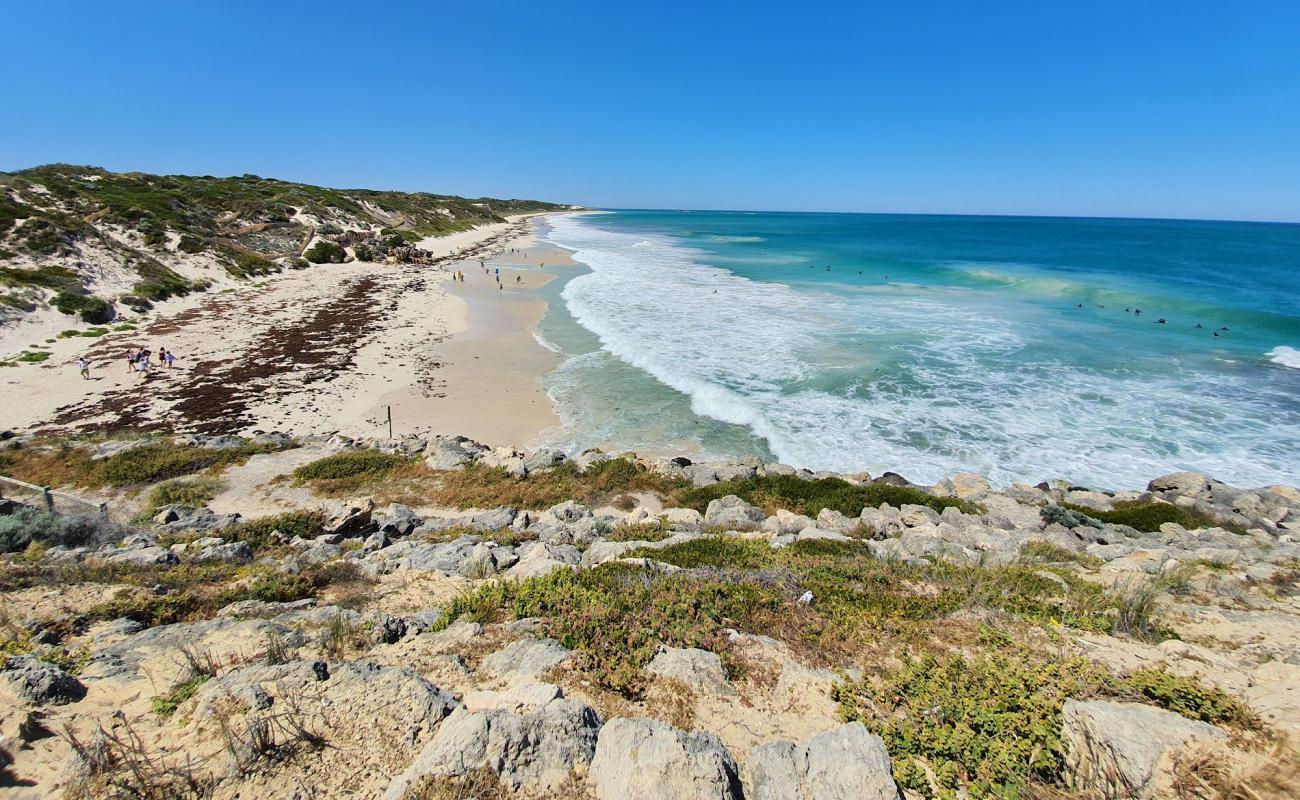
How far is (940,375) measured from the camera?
25.3 metres

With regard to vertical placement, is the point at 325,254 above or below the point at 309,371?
above

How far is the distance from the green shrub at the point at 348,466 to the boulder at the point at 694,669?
12.2 metres

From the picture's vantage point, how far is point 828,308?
133 ft

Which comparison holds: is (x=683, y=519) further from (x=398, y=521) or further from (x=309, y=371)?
(x=309, y=371)

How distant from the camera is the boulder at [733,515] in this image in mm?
11820

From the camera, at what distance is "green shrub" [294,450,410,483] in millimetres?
14859

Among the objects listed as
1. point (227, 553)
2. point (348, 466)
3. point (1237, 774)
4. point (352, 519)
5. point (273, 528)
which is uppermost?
point (1237, 774)

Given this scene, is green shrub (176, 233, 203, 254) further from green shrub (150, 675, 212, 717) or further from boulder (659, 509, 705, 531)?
green shrub (150, 675, 212, 717)

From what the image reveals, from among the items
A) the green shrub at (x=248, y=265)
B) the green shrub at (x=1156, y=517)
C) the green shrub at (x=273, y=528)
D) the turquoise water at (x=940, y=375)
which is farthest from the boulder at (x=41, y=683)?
the green shrub at (x=248, y=265)

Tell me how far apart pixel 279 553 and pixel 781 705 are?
953cm

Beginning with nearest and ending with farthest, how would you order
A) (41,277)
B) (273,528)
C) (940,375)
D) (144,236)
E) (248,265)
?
1. (273,528)
2. (940,375)
3. (41,277)
4. (144,236)
5. (248,265)

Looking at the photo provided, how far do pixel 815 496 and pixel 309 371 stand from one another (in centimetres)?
2313

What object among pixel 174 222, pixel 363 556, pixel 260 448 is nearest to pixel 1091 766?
pixel 363 556

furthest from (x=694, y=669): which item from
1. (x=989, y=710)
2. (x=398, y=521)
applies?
(x=398, y=521)
